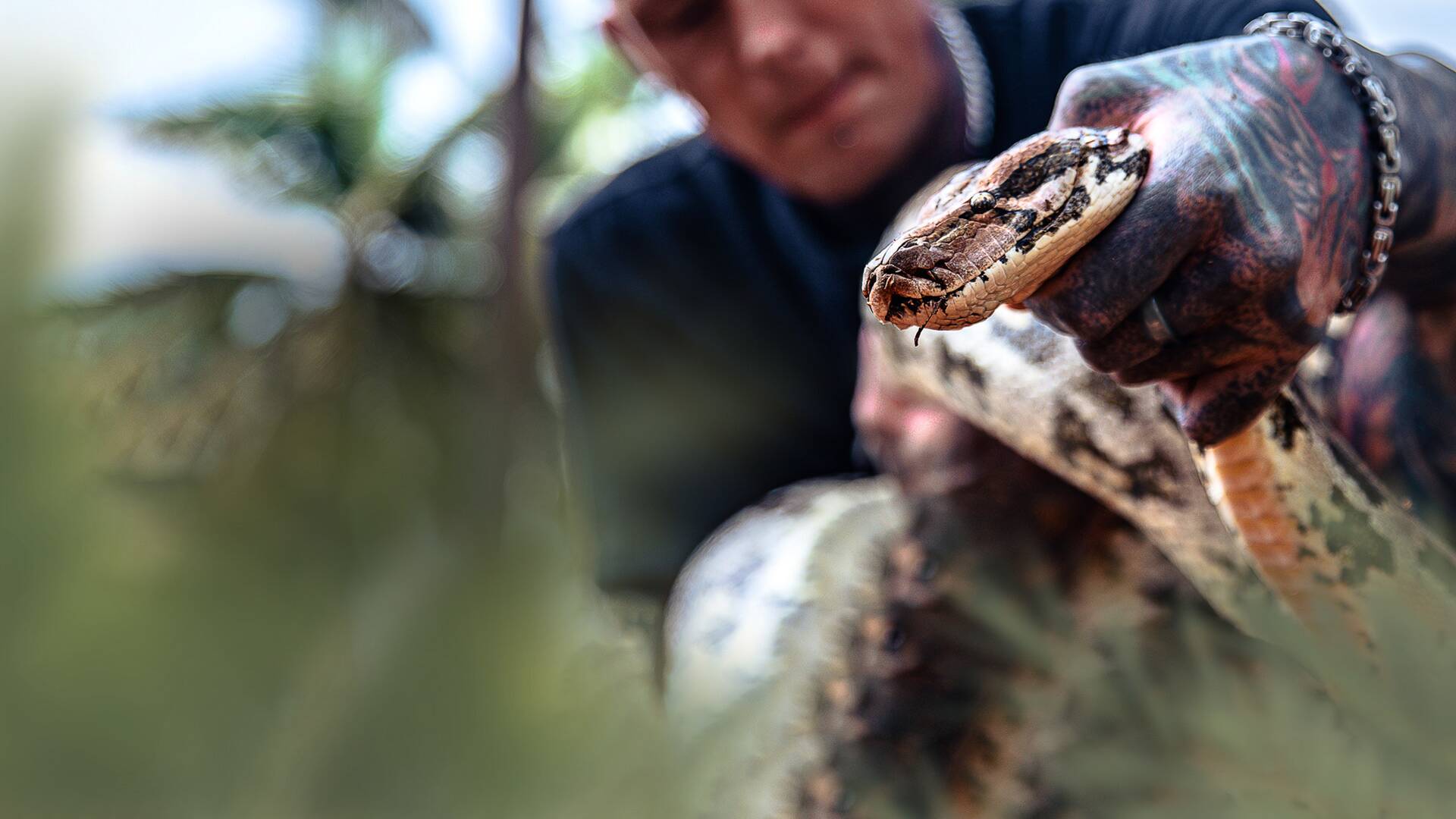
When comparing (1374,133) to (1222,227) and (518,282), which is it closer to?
(1222,227)

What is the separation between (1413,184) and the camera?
84cm

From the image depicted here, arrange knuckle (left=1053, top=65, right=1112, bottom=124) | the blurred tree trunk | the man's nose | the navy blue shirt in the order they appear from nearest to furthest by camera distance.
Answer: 1. knuckle (left=1053, top=65, right=1112, bottom=124)
2. the man's nose
3. the navy blue shirt
4. the blurred tree trunk

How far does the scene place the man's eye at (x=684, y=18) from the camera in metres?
1.25

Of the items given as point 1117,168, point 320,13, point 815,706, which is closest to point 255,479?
point 1117,168

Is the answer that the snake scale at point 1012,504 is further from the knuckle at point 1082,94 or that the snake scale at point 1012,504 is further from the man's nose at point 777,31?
the man's nose at point 777,31

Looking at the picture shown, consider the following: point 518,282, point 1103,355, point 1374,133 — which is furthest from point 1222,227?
point 518,282

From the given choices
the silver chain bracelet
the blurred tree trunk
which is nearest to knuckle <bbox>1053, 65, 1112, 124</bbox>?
the silver chain bracelet

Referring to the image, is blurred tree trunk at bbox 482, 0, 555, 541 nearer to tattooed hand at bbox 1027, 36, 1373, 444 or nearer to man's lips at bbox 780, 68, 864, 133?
man's lips at bbox 780, 68, 864, 133

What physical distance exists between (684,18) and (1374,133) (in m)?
0.77

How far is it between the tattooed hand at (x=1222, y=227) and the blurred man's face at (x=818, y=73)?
0.49m

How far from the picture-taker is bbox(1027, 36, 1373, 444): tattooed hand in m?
0.64

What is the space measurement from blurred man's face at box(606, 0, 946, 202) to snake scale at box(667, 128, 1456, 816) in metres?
0.13

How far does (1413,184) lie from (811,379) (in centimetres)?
101

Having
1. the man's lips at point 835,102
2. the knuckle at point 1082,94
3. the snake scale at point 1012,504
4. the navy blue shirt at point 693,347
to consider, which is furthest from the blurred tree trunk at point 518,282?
the knuckle at point 1082,94
